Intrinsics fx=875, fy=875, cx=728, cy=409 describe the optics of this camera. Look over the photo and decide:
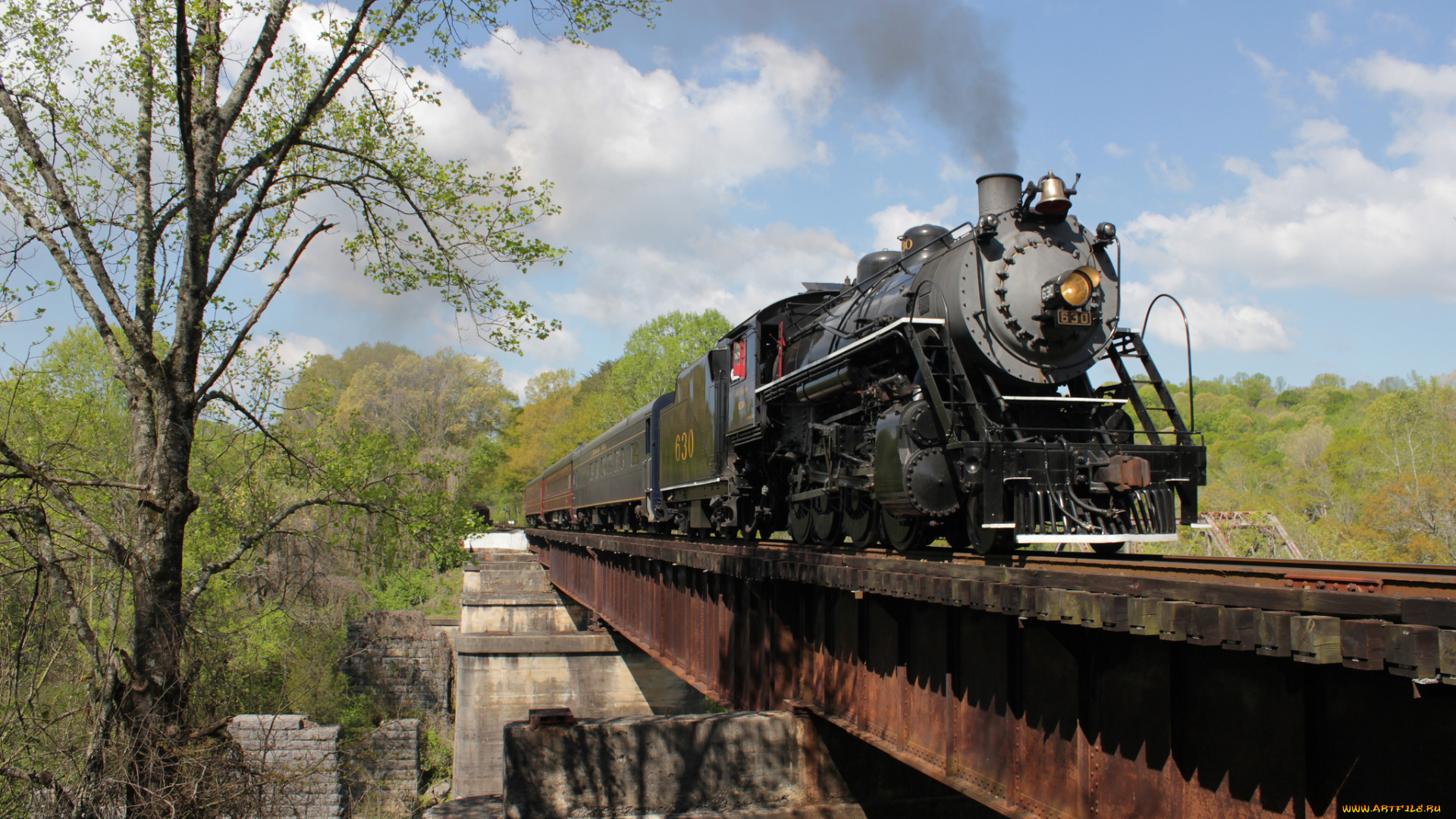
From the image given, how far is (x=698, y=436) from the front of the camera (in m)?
13.5

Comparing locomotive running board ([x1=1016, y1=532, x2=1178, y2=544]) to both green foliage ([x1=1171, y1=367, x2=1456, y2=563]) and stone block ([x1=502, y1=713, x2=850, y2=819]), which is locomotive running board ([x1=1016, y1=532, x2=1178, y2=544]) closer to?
stone block ([x1=502, y1=713, x2=850, y2=819])

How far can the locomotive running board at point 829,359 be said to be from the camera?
7773 millimetres

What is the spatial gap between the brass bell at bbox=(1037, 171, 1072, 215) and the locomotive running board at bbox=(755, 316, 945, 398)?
5.07 feet

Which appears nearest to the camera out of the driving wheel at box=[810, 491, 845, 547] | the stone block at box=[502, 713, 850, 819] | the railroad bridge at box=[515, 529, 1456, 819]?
the railroad bridge at box=[515, 529, 1456, 819]

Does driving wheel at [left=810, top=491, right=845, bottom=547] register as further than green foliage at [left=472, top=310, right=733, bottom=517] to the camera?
No

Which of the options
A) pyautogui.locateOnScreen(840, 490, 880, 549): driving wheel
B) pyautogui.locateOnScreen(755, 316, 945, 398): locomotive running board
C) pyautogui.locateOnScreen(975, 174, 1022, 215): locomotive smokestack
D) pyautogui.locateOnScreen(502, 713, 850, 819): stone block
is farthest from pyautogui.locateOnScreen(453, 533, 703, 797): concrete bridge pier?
pyautogui.locateOnScreen(975, 174, 1022, 215): locomotive smokestack

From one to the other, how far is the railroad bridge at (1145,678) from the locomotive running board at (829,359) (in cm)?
197

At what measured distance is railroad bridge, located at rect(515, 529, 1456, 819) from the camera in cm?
294

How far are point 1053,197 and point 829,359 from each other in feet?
8.53

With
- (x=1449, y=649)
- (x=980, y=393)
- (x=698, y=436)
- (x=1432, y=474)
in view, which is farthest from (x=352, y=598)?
Result: (x=1432, y=474)

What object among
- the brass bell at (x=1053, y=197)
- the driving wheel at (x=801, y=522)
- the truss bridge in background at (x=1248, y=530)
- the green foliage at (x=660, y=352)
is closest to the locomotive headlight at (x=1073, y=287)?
the brass bell at (x=1053, y=197)

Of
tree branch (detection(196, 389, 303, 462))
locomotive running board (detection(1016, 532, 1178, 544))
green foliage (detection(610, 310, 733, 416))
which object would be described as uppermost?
green foliage (detection(610, 310, 733, 416))

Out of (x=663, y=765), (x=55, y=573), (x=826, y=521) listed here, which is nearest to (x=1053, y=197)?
(x=826, y=521)

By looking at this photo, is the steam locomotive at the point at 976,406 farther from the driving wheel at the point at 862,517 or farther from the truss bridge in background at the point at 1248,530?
the truss bridge in background at the point at 1248,530
